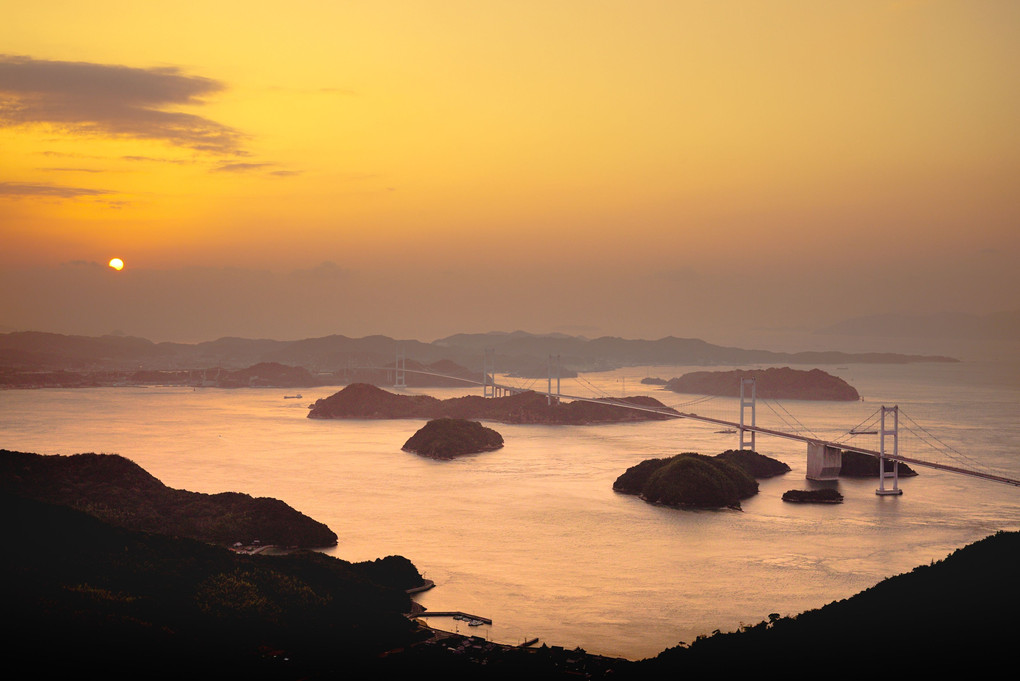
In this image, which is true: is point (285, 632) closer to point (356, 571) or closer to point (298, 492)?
point (356, 571)

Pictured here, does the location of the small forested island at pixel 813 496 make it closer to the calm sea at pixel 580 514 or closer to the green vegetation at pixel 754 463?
the calm sea at pixel 580 514

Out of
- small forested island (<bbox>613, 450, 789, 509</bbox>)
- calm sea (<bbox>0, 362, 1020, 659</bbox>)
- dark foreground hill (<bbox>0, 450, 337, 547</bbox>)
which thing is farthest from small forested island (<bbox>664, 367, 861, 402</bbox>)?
dark foreground hill (<bbox>0, 450, 337, 547</bbox>)

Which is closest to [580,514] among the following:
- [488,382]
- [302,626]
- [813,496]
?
[813,496]

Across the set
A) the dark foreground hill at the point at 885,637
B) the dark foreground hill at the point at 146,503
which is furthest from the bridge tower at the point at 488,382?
the dark foreground hill at the point at 885,637

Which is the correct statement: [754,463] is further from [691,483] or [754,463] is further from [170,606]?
[170,606]

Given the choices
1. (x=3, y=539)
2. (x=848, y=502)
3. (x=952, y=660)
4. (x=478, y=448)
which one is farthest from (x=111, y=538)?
(x=478, y=448)

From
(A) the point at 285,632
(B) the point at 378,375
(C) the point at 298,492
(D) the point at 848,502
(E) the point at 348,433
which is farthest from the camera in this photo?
A: (B) the point at 378,375
